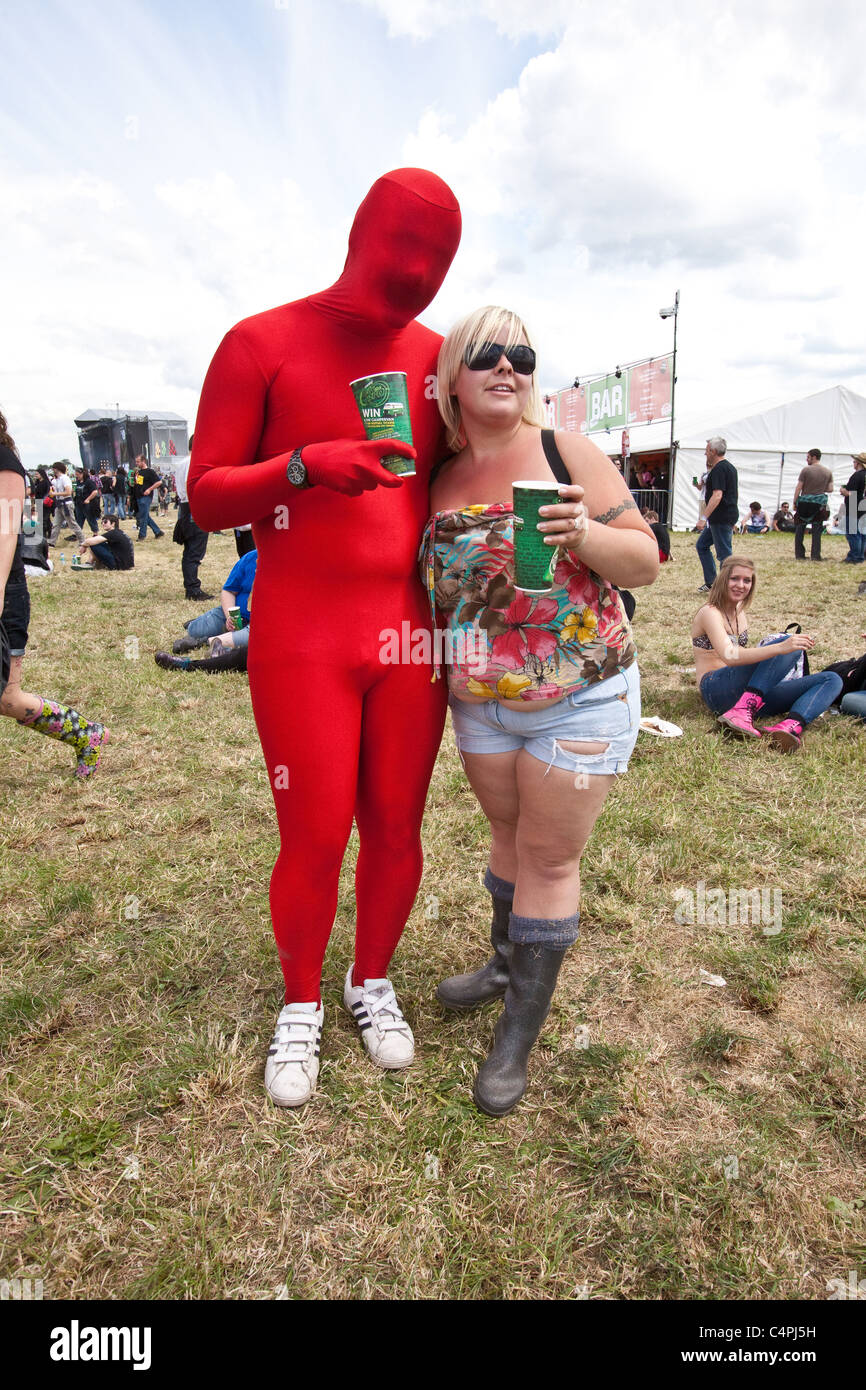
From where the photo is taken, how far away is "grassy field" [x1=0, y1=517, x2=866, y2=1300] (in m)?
1.60

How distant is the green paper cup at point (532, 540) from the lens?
4.70 feet

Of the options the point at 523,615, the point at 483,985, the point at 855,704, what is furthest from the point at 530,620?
the point at 855,704

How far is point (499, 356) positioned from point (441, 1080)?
5.83 feet

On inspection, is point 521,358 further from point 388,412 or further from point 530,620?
point 530,620

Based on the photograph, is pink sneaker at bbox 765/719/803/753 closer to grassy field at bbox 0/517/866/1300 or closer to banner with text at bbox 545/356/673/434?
grassy field at bbox 0/517/866/1300

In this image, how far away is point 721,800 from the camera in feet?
12.0

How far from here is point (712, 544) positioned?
9.24 m

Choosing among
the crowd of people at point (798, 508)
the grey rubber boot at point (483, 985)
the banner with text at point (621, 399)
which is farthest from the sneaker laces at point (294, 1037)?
the banner with text at point (621, 399)

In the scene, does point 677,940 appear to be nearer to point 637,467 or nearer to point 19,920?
point 19,920

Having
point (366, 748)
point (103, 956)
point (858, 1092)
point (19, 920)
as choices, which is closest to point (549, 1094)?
point (858, 1092)

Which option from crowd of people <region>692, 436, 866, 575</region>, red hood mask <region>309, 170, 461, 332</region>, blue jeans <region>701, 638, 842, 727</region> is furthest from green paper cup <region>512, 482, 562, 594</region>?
crowd of people <region>692, 436, 866, 575</region>

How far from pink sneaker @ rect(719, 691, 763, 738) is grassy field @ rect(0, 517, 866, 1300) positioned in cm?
67

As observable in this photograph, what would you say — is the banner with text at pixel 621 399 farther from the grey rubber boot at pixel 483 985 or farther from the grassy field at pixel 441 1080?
the grey rubber boot at pixel 483 985
